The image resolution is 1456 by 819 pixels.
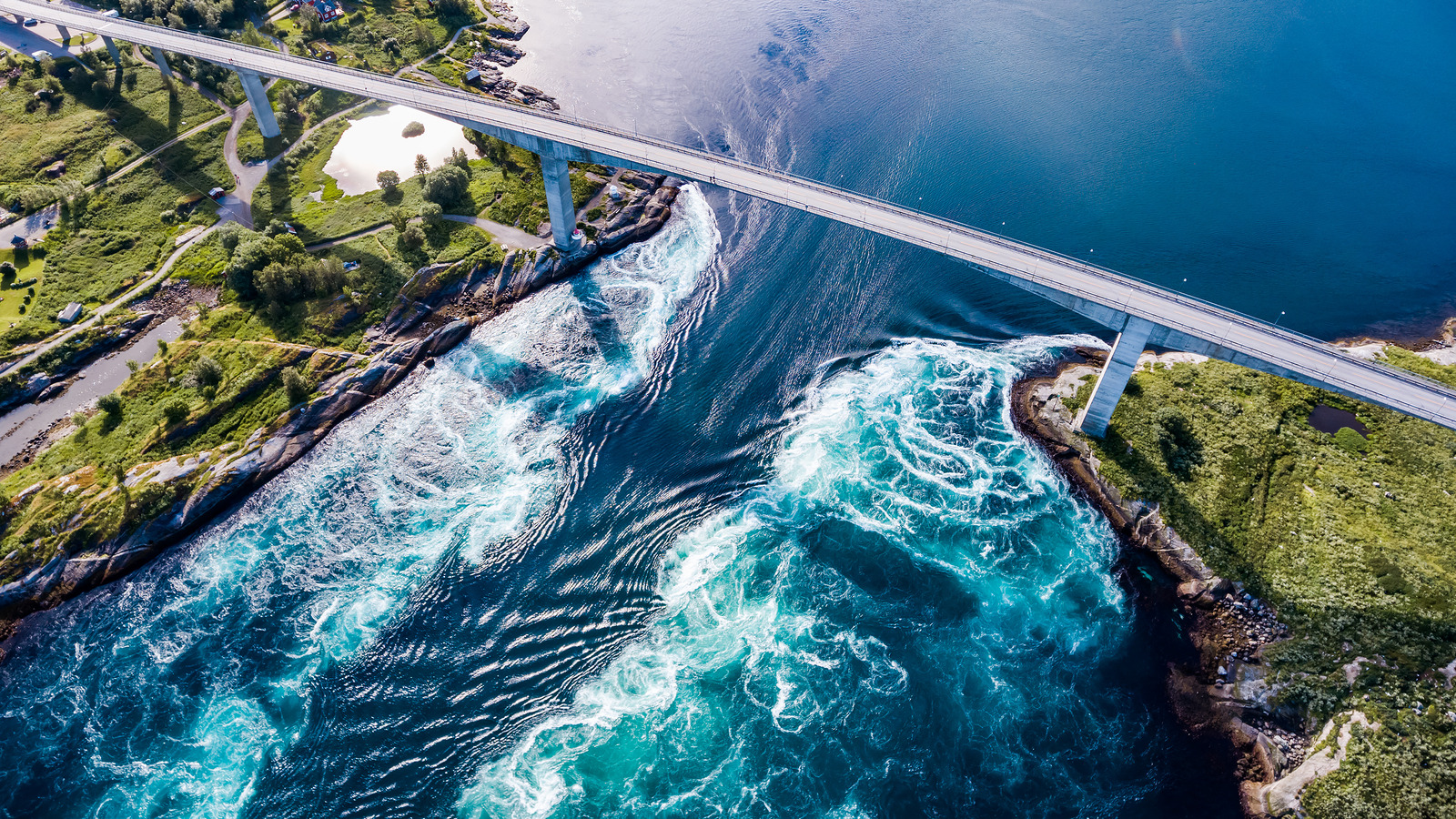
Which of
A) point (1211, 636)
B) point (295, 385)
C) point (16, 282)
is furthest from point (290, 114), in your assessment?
point (1211, 636)

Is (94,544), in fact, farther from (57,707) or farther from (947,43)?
(947,43)

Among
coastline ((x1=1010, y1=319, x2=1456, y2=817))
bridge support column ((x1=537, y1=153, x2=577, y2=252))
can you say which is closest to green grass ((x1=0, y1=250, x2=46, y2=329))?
bridge support column ((x1=537, y1=153, x2=577, y2=252))

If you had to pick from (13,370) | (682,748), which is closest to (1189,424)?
(682,748)

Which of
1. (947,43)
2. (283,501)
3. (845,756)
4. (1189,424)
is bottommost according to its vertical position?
(283,501)

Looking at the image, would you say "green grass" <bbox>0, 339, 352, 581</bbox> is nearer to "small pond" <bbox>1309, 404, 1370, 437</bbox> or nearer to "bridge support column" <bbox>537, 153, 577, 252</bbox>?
"bridge support column" <bbox>537, 153, 577, 252</bbox>

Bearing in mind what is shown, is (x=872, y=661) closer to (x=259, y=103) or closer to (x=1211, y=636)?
(x=1211, y=636)

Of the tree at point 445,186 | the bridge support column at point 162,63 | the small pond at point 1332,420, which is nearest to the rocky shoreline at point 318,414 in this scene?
the tree at point 445,186
